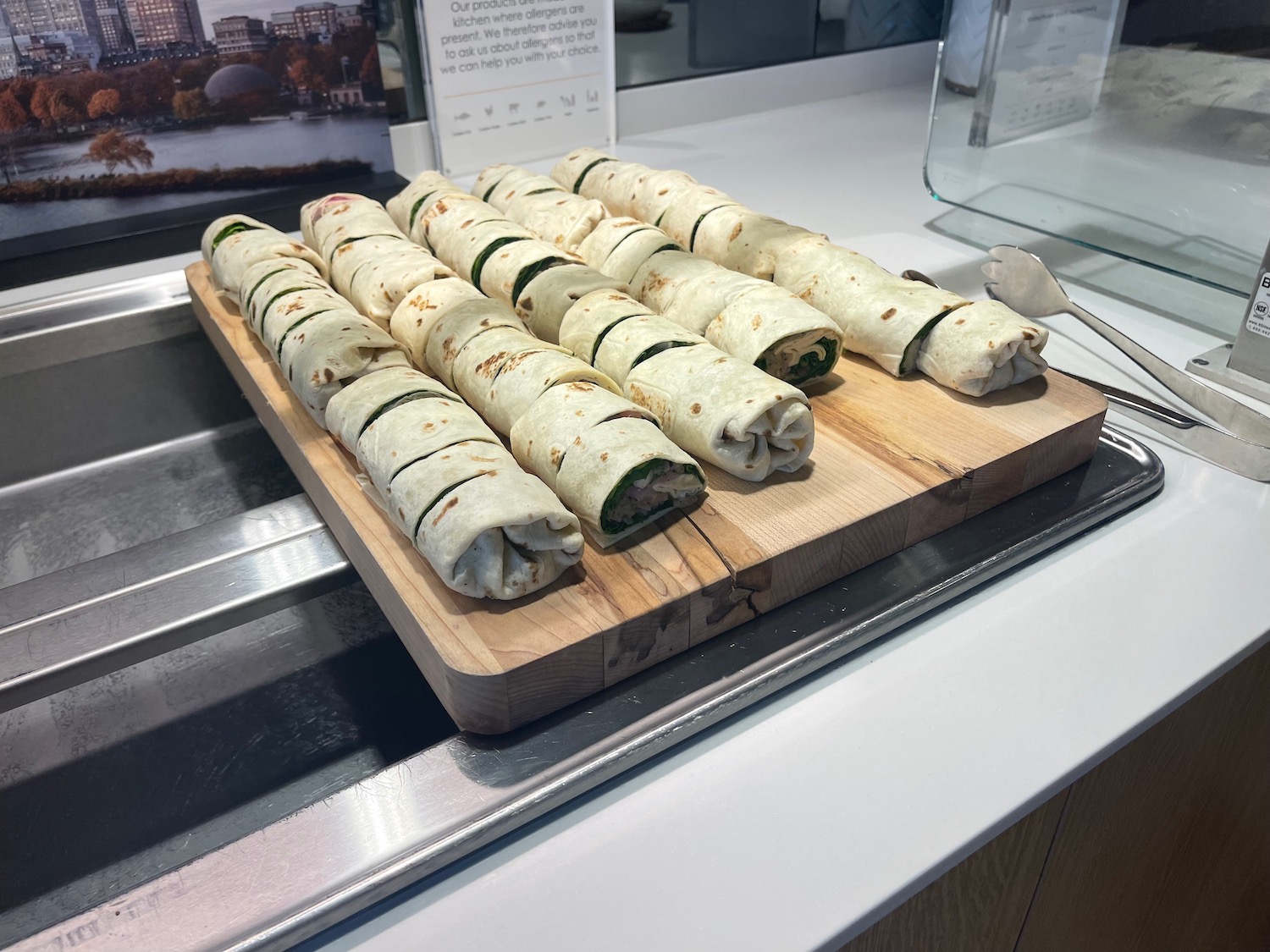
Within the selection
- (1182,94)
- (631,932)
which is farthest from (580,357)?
(1182,94)

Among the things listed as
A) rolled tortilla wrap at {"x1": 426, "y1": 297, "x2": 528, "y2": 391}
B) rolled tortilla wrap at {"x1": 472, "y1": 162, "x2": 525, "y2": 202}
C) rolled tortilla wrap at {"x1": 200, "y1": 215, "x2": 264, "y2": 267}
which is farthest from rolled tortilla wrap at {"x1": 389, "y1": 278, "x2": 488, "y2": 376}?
rolled tortilla wrap at {"x1": 472, "y1": 162, "x2": 525, "y2": 202}

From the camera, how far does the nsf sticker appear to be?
118 cm

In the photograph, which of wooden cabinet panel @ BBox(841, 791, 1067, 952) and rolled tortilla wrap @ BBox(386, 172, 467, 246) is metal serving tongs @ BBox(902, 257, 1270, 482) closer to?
wooden cabinet panel @ BBox(841, 791, 1067, 952)

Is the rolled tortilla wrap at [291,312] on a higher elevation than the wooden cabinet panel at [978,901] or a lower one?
higher

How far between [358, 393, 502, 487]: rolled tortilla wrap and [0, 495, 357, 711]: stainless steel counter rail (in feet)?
0.37

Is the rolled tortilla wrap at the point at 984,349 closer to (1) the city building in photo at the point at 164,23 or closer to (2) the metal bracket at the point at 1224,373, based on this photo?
(2) the metal bracket at the point at 1224,373

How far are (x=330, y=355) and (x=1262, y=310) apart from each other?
3.67 ft

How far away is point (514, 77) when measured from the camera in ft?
6.47

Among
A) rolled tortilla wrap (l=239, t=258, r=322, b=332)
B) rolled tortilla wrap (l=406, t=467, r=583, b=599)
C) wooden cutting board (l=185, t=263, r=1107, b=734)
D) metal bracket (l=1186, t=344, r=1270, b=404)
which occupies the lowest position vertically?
metal bracket (l=1186, t=344, r=1270, b=404)

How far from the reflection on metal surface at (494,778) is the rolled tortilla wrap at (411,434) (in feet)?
0.89

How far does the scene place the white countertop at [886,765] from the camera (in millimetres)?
667

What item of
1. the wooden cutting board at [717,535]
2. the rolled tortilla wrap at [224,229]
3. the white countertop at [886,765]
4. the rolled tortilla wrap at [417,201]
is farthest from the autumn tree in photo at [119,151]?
the white countertop at [886,765]

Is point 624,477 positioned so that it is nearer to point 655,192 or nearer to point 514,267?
point 514,267

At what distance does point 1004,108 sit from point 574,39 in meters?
0.91
